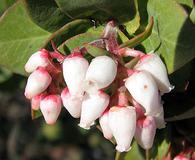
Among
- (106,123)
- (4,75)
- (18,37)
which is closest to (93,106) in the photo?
(106,123)

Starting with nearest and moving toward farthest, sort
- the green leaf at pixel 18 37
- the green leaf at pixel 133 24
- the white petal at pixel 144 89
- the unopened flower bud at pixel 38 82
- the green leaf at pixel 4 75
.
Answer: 1. the white petal at pixel 144 89
2. the unopened flower bud at pixel 38 82
3. the green leaf at pixel 133 24
4. the green leaf at pixel 18 37
5. the green leaf at pixel 4 75

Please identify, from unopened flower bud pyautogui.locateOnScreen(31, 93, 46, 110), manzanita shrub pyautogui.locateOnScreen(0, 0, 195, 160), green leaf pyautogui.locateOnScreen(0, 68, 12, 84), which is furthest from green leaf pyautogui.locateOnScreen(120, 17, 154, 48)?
green leaf pyautogui.locateOnScreen(0, 68, 12, 84)

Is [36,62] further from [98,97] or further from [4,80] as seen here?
[4,80]

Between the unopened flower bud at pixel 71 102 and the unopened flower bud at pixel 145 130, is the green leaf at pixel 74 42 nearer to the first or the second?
the unopened flower bud at pixel 71 102

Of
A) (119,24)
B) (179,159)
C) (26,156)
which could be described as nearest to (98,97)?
(119,24)

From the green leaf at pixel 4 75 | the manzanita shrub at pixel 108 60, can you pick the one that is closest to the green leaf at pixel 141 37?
the manzanita shrub at pixel 108 60

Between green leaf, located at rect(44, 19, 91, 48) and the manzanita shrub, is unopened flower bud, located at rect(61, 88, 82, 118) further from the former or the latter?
green leaf, located at rect(44, 19, 91, 48)

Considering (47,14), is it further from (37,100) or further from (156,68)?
(156,68)

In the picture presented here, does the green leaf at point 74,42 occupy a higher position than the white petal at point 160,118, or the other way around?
the green leaf at point 74,42

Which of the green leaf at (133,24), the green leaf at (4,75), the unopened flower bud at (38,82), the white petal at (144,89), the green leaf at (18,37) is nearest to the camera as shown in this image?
the white petal at (144,89)
